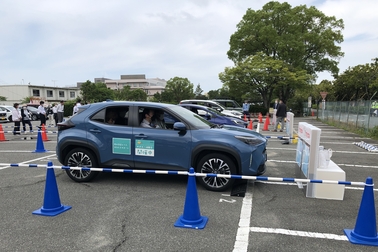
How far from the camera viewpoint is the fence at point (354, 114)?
14148mm

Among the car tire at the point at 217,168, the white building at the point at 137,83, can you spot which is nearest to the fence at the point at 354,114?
the car tire at the point at 217,168

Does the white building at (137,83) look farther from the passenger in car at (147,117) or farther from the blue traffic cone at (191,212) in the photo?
the blue traffic cone at (191,212)

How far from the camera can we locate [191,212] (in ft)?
12.7

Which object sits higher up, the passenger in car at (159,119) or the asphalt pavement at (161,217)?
the passenger in car at (159,119)

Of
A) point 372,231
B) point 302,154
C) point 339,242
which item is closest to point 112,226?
point 339,242

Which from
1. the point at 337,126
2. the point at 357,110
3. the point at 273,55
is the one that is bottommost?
the point at 337,126

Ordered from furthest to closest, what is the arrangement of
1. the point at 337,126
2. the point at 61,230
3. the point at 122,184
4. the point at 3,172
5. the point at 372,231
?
the point at 337,126 → the point at 3,172 → the point at 122,184 → the point at 61,230 → the point at 372,231

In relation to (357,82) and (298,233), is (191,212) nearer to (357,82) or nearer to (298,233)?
(298,233)

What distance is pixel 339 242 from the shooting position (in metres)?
3.47

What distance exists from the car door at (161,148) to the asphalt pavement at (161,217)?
1.61 ft

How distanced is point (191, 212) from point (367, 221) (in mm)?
2189

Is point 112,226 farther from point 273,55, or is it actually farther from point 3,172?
point 273,55

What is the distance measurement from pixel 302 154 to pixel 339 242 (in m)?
2.52

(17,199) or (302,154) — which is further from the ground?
(302,154)
